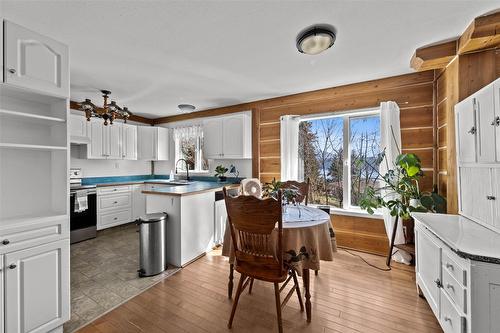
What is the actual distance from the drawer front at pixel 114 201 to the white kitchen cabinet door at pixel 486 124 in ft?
16.9

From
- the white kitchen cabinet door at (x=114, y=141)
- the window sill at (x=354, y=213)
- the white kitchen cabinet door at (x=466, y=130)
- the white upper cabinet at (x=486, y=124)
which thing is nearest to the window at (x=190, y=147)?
the white kitchen cabinet door at (x=114, y=141)

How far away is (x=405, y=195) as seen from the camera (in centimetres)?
248

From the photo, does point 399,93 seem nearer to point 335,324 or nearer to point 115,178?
point 335,324

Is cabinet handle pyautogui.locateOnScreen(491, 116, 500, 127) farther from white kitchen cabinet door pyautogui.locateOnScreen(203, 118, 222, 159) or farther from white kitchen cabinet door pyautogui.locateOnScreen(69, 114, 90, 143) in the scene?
white kitchen cabinet door pyautogui.locateOnScreen(69, 114, 90, 143)

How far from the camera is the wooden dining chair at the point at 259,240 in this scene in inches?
57.9

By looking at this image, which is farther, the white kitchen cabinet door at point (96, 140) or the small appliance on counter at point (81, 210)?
the white kitchen cabinet door at point (96, 140)

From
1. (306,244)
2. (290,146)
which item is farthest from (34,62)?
(290,146)

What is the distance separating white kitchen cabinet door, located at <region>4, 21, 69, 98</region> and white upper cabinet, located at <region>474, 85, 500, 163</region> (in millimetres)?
3096

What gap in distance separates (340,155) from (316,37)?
6.40 ft

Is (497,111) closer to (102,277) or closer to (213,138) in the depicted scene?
(213,138)

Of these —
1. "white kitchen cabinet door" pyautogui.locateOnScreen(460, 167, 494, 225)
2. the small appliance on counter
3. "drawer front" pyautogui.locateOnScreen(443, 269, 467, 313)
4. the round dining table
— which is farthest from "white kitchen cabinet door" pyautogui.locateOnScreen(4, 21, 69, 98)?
"white kitchen cabinet door" pyautogui.locateOnScreen(460, 167, 494, 225)

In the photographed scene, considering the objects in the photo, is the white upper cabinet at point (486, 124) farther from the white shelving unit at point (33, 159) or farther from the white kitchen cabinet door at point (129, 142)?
the white kitchen cabinet door at point (129, 142)

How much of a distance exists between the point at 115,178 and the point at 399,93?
547 centimetres

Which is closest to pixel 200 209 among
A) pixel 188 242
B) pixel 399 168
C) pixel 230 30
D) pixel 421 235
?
pixel 188 242
